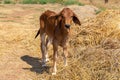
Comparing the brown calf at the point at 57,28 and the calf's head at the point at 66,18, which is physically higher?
the calf's head at the point at 66,18

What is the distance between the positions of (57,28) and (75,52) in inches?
59.5

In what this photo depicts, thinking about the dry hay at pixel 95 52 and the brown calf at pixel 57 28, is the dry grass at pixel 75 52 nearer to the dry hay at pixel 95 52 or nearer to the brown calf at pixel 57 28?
the dry hay at pixel 95 52

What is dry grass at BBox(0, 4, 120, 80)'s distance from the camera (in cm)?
795

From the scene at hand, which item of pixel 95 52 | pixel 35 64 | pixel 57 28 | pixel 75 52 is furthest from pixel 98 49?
pixel 35 64

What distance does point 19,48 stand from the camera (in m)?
10.4

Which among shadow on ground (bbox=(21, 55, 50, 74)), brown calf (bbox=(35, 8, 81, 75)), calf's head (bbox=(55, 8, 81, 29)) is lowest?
→ shadow on ground (bbox=(21, 55, 50, 74))

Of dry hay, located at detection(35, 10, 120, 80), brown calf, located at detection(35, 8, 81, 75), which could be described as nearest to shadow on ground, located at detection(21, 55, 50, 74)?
brown calf, located at detection(35, 8, 81, 75)

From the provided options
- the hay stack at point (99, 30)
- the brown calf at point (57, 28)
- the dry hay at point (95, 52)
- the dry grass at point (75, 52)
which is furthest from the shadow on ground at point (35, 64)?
the hay stack at point (99, 30)

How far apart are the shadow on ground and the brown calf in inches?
7.6

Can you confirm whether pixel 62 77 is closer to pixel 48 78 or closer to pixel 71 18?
pixel 48 78

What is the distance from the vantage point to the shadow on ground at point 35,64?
8602 millimetres

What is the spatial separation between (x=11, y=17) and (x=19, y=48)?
5.03 metres

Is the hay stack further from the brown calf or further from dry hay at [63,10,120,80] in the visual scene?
the brown calf

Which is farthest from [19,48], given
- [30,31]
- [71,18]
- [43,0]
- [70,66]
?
[43,0]
